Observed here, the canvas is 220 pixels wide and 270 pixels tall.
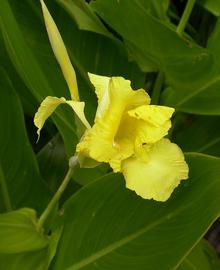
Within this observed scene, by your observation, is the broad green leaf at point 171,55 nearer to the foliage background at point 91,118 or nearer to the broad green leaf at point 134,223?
the foliage background at point 91,118

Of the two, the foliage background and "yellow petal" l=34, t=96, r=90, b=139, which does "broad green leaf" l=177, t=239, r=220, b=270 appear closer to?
the foliage background

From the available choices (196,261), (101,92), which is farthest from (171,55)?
(196,261)

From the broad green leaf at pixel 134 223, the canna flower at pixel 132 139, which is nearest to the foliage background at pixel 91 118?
the broad green leaf at pixel 134 223

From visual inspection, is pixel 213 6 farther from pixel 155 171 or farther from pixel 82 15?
pixel 155 171

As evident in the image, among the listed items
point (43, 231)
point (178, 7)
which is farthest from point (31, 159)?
point (178, 7)

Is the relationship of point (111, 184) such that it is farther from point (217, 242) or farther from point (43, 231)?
point (217, 242)

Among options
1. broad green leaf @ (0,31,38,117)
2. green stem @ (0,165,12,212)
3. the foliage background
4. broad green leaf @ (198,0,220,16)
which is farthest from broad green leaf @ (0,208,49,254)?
broad green leaf @ (198,0,220,16)
